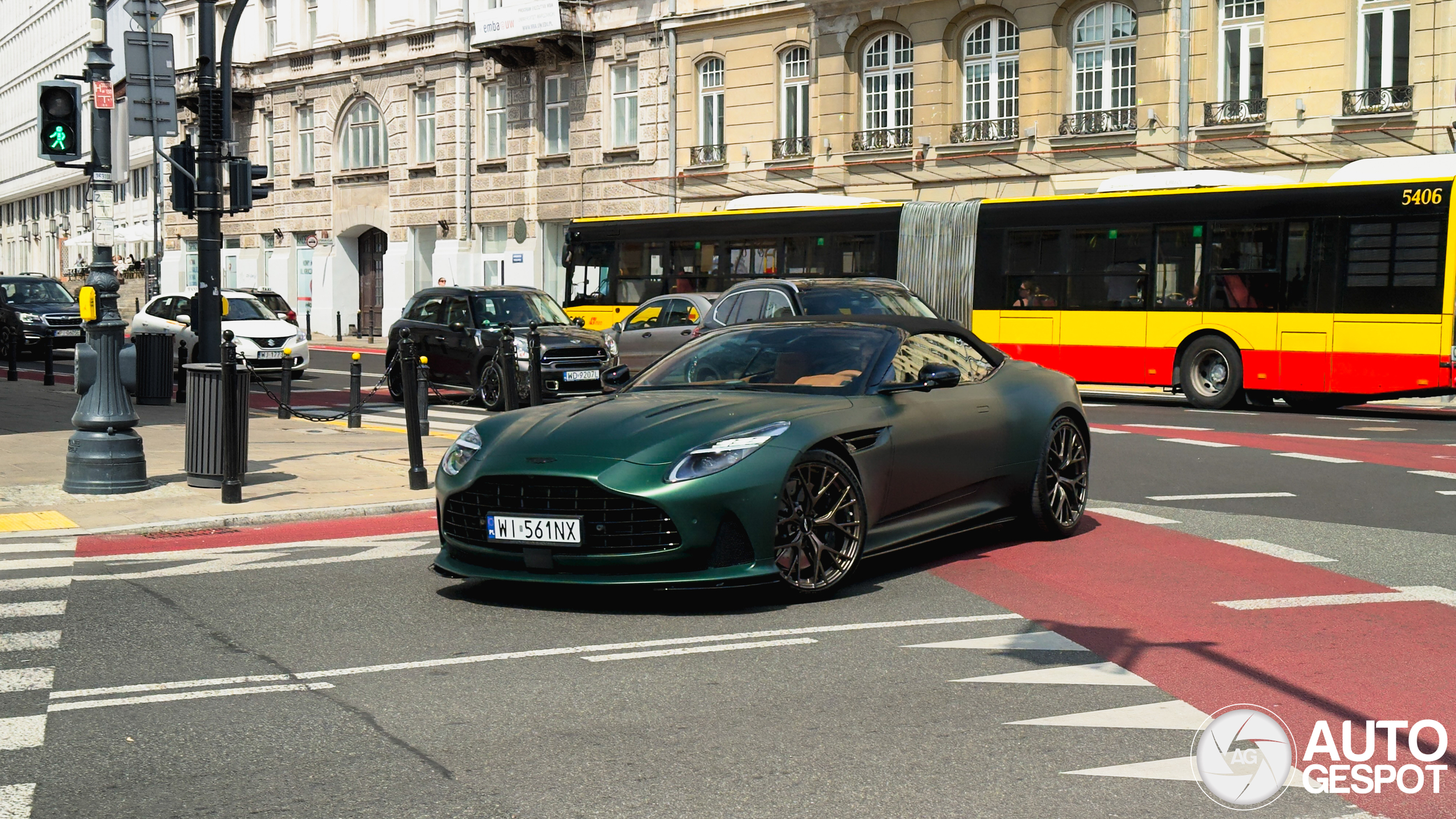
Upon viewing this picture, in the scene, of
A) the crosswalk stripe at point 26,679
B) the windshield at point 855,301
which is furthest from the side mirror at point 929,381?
the windshield at point 855,301

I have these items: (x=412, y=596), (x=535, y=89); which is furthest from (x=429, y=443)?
(x=535, y=89)

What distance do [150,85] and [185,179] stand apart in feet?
3.71

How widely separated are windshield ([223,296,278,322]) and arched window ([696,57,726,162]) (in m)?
16.0

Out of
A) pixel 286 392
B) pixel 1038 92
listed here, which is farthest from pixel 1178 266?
pixel 286 392

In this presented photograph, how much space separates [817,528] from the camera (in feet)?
25.4

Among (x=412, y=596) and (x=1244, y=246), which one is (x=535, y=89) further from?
(x=412, y=596)

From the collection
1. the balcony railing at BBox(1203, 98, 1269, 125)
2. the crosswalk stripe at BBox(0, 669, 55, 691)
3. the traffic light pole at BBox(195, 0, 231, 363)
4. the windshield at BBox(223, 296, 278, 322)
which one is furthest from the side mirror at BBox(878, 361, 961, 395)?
the balcony railing at BBox(1203, 98, 1269, 125)

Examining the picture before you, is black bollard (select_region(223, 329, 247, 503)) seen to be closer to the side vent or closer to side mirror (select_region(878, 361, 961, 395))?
side mirror (select_region(878, 361, 961, 395))

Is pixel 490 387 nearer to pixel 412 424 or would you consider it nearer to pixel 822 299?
pixel 822 299

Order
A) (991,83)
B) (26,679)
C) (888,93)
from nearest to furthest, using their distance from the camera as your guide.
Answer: (26,679) → (991,83) → (888,93)

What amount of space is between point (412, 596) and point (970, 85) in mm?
30184

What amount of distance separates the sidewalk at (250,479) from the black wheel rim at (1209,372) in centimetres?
1138

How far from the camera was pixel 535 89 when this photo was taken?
45.6m

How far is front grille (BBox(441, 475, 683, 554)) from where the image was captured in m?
7.27
